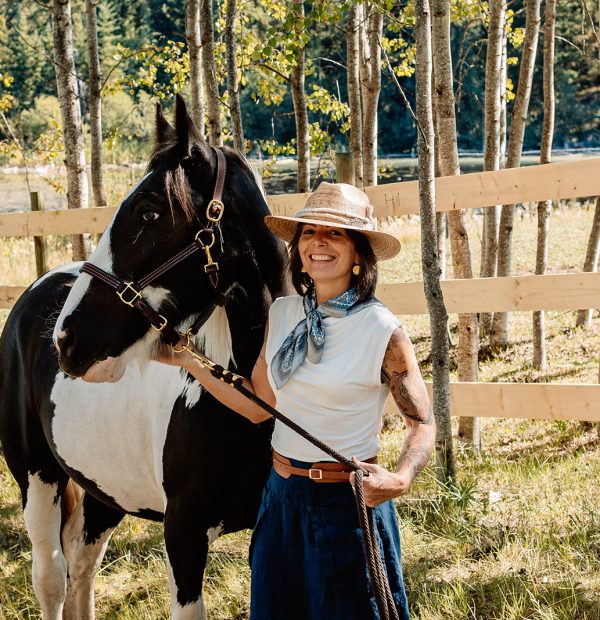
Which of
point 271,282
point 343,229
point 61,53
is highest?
point 61,53

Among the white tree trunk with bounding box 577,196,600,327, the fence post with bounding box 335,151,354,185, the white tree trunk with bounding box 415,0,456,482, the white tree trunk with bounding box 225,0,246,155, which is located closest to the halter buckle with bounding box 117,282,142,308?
the white tree trunk with bounding box 415,0,456,482

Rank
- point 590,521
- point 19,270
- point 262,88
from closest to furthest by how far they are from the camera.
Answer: point 590,521
point 262,88
point 19,270

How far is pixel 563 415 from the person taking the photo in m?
3.96

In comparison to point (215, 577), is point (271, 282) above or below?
above

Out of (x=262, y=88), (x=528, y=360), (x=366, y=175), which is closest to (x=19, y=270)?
(x=262, y=88)

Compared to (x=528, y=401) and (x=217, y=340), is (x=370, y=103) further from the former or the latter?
(x=217, y=340)

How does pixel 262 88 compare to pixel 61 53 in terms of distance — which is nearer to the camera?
pixel 61 53

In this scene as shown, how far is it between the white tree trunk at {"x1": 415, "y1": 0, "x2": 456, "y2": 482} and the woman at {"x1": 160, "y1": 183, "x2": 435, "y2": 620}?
1621 millimetres

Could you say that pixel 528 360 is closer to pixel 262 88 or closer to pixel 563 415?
pixel 563 415

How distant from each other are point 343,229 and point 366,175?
4.74 metres

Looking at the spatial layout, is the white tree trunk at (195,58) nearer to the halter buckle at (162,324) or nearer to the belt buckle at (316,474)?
the halter buckle at (162,324)

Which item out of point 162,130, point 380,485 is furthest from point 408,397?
point 162,130

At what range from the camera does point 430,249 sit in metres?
3.63

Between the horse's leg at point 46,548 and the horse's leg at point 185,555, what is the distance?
1161 millimetres
